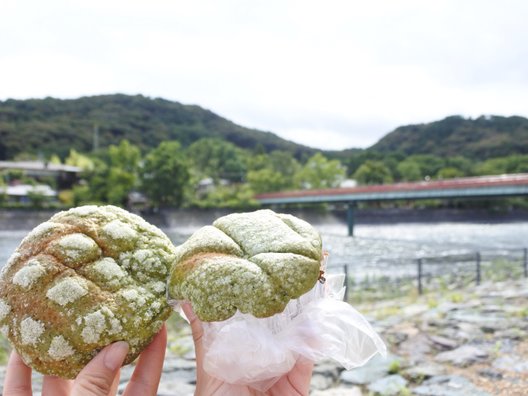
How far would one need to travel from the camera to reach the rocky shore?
4.83m

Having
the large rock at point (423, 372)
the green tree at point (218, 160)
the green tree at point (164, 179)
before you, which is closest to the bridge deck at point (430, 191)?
the green tree at point (164, 179)

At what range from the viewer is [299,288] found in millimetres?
1795

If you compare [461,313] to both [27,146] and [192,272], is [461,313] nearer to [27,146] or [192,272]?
[192,272]

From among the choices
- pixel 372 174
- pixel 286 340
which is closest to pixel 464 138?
pixel 372 174

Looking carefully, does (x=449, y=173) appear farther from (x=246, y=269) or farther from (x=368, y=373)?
(x=246, y=269)

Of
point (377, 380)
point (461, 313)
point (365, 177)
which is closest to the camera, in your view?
point (377, 380)

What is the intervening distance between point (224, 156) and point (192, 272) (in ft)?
302

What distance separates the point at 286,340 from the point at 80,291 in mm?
743

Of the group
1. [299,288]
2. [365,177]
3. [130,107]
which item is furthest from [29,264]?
[130,107]

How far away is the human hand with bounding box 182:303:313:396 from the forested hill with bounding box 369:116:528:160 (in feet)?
365

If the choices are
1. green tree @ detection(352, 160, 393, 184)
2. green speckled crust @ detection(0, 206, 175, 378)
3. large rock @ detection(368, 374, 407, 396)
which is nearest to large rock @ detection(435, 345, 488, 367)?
large rock @ detection(368, 374, 407, 396)

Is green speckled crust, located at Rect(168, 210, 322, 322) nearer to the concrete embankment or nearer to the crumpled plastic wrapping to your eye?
the crumpled plastic wrapping

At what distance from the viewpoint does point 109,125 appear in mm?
118188

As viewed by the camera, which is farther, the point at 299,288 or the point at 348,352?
the point at 348,352
